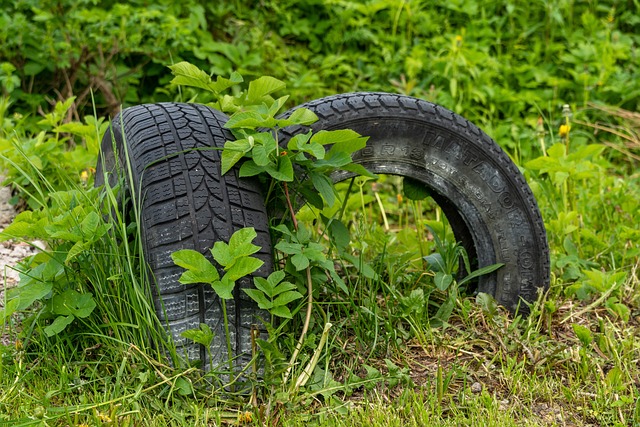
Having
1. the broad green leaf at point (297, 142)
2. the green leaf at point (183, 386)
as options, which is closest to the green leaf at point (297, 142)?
the broad green leaf at point (297, 142)

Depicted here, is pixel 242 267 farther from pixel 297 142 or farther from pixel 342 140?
pixel 342 140

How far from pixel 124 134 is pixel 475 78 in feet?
11.2

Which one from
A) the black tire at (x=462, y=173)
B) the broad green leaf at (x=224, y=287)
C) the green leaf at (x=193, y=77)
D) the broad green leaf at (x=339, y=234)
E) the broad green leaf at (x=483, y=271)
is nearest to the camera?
the broad green leaf at (x=224, y=287)

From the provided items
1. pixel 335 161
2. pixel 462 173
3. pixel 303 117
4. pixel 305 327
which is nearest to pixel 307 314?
pixel 305 327

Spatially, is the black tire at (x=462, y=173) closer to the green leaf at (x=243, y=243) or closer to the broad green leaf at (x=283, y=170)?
the broad green leaf at (x=283, y=170)

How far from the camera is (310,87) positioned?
571cm

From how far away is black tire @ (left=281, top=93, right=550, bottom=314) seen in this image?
300cm

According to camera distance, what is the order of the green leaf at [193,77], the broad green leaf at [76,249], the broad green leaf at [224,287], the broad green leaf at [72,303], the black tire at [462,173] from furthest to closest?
the black tire at [462,173]
the green leaf at [193,77]
the broad green leaf at [72,303]
the broad green leaf at [76,249]
the broad green leaf at [224,287]

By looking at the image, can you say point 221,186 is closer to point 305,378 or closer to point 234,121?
point 234,121

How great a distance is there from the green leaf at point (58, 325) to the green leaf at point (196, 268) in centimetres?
44

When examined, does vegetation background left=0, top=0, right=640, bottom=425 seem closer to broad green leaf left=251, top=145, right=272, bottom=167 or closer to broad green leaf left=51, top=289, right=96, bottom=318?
broad green leaf left=51, top=289, right=96, bottom=318

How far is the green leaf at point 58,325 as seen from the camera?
2598mm

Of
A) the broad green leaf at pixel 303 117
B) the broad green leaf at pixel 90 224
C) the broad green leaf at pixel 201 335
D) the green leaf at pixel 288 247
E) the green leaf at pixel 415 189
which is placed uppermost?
the broad green leaf at pixel 303 117

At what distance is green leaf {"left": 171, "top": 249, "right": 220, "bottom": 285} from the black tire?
64 cm
